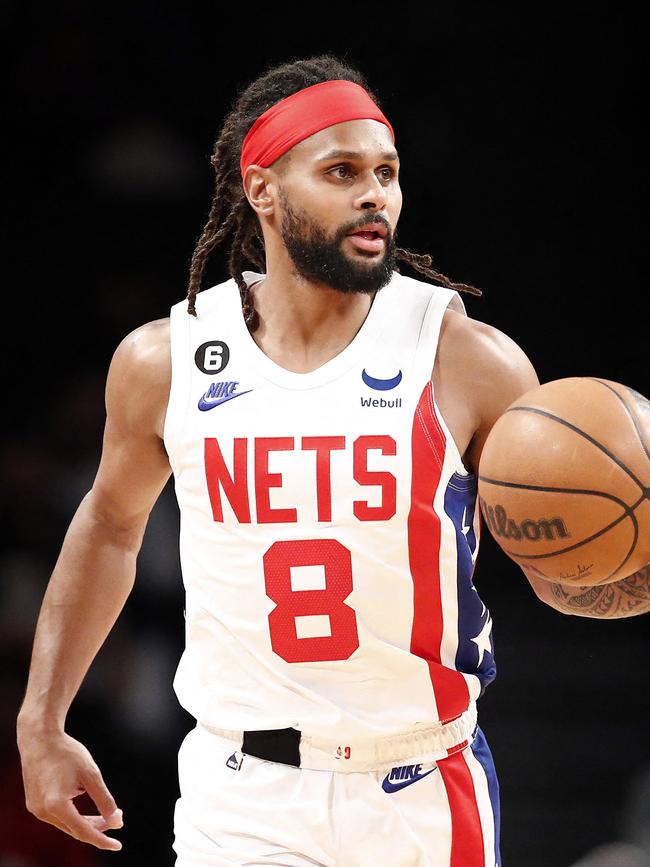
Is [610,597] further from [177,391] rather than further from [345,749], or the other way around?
[177,391]

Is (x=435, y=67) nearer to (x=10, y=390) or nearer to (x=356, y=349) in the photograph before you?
(x=10, y=390)

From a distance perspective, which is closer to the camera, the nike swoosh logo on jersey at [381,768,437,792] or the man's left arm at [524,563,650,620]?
the man's left arm at [524,563,650,620]

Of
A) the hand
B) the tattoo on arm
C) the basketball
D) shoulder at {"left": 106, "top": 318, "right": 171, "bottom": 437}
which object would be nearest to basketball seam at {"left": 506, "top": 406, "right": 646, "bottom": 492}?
the basketball

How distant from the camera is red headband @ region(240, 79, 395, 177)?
3035mm

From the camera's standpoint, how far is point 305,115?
3049mm

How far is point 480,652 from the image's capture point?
2.91 m

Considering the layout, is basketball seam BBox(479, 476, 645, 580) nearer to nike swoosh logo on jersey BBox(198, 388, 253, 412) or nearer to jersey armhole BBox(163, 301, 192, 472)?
nike swoosh logo on jersey BBox(198, 388, 253, 412)

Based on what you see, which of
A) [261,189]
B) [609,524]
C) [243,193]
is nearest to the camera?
[609,524]

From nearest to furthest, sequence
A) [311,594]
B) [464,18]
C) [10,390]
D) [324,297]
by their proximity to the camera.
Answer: [311,594] → [324,297] → [10,390] → [464,18]

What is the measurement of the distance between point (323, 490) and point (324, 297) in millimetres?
519

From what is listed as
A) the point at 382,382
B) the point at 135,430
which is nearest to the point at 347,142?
the point at 382,382

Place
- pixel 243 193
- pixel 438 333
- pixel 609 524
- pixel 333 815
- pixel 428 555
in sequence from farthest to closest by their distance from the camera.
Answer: pixel 243 193
pixel 438 333
pixel 428 555
pixel 333 815
pixel 609 524

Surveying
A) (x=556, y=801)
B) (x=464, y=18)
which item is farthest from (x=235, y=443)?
(x=464, y=18)

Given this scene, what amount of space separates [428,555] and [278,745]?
525 millimetres
